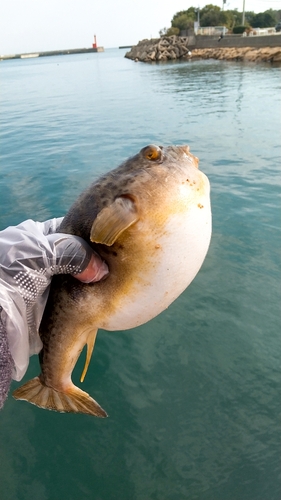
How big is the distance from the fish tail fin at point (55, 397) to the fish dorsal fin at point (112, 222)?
1147 mm

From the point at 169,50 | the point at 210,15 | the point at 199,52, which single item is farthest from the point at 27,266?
the point at 210,15

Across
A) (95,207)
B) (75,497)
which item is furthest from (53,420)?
(95,207)

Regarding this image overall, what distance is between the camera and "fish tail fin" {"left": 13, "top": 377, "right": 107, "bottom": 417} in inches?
100

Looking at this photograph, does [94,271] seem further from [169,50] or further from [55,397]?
[169,50]

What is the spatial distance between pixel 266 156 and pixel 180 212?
30.2ft

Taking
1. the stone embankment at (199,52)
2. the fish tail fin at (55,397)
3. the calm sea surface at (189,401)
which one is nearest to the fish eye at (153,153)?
the fish tail fin at (55,397)

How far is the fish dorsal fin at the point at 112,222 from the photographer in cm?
198

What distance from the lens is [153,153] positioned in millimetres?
2188

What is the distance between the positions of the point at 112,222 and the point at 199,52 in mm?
66252

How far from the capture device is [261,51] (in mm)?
42875

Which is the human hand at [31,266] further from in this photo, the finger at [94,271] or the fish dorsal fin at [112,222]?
the fish dorsal fin at [112,222]

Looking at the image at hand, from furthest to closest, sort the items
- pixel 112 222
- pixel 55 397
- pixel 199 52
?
pixel 199 52, pixel 55 397, pixel 112 222

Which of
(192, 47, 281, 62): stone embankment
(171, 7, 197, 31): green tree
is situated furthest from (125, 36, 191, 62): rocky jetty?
(171, 7, 197, 31): green tree

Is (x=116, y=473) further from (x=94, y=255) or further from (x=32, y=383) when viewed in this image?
(x=94, y=255)
